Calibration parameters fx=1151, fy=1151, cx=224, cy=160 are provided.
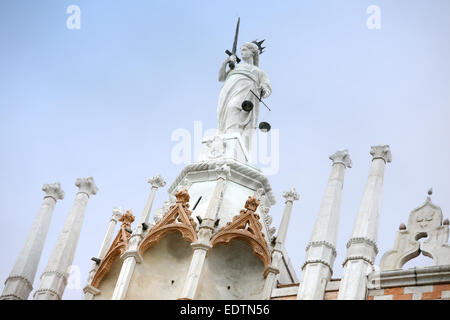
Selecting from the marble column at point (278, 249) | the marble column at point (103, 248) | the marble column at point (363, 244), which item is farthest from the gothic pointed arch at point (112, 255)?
the marble column at point (363, 244)

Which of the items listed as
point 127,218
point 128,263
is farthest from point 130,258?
point 127,218

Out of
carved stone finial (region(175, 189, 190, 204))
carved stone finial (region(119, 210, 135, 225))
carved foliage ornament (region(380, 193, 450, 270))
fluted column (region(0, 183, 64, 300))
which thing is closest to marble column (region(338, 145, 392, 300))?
carved foliage ornament (region(380, 193, 450, 270))

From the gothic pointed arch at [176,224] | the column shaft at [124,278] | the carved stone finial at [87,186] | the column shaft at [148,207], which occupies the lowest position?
the column shaft at [124,278]

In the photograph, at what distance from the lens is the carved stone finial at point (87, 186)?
30.9 metres

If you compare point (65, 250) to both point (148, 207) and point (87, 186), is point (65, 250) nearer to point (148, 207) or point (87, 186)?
point (87, 186)

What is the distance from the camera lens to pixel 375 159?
27266 mm

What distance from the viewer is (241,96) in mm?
32812

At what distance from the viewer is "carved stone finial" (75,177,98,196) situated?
30.9 m

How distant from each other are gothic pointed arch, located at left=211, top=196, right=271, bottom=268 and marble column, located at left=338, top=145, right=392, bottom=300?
9.56ft

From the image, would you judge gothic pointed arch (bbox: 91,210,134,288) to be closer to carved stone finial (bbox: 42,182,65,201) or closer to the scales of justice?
carved stone finial (bbox: 42,182,65,201)

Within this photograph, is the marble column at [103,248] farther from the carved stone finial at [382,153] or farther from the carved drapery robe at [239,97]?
the carved stone finial at [382,153]

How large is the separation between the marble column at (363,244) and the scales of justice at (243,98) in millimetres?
6020

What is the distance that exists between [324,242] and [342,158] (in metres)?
2.65
